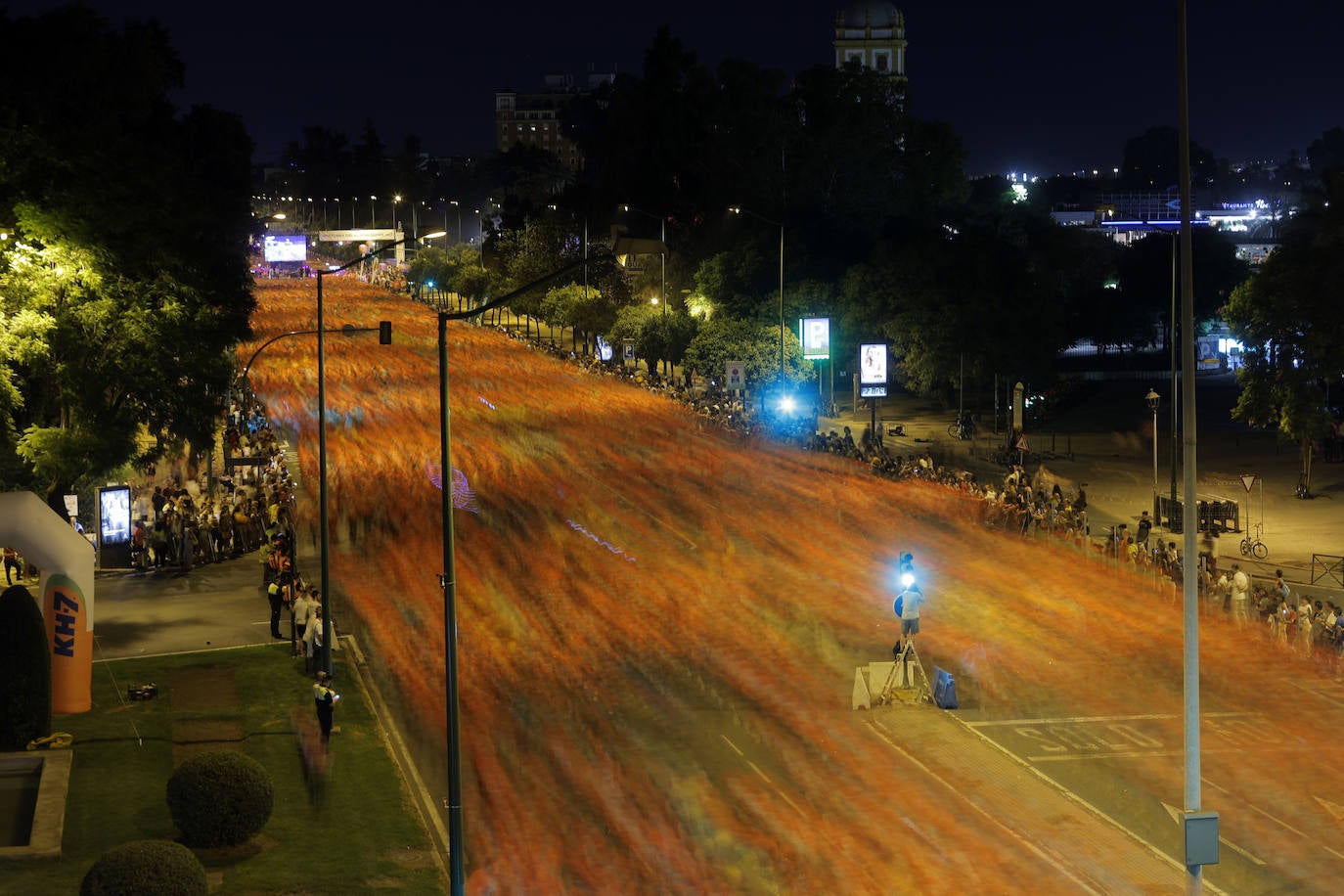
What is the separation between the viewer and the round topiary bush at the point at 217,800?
63.4ft

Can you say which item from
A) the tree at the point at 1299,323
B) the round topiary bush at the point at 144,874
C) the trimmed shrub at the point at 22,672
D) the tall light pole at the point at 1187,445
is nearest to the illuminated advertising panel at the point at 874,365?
the tree at the point at 1299,323

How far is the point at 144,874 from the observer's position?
15.9m

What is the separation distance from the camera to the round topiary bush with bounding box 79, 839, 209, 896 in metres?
15.9

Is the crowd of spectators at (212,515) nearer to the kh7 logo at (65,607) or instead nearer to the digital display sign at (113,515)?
the digital display sign at (113,515)

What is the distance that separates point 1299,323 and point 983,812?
35940 millimetres

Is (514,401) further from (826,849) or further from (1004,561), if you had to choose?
(826,849)

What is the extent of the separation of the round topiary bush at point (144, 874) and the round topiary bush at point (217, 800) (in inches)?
117

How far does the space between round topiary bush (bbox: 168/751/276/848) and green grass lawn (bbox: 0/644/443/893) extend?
35 cm

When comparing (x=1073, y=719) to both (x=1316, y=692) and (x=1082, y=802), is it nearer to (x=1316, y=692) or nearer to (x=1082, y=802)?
(x=1082, y=802)

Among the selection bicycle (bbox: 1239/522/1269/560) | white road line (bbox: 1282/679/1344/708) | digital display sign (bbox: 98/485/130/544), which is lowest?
white road line (bbox: 1282/679/1344/708)

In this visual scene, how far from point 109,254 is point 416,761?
1504 centimetres

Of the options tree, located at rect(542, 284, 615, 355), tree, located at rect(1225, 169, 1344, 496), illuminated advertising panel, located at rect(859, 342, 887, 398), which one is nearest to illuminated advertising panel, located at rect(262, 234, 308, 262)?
tree, located at rect(542, 284, 615, 355)

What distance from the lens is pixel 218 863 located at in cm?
1936

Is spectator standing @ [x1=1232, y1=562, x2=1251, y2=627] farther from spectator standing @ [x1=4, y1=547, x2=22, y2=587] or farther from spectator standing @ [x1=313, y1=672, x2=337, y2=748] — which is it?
spectator standing @ [x1=4, y1=547, x2=22, y2=587]
